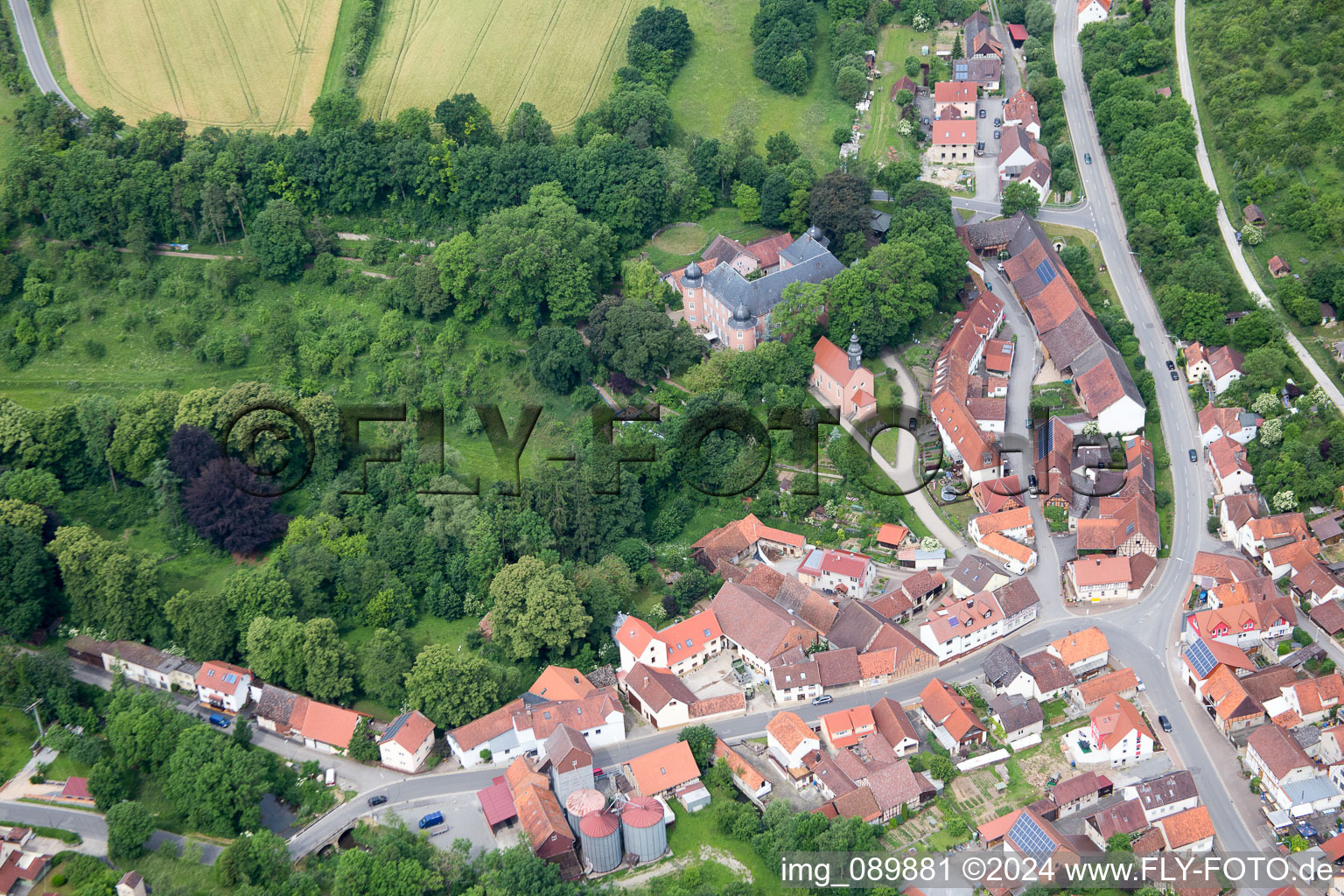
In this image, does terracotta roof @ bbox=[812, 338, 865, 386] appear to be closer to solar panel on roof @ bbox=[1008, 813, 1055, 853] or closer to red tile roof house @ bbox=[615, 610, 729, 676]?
red tile roof house @ bbox=[615, 610, 729, 676]

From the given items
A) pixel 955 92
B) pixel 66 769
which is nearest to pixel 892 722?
pixel 66 769

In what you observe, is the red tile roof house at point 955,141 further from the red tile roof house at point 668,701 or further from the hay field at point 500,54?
the red tile roof house at point 668,701

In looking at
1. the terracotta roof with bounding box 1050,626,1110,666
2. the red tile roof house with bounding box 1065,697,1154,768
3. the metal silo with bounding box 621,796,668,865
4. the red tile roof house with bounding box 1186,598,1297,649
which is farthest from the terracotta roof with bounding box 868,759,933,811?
the red tile roof house with bounding box 1186,598,1297,649

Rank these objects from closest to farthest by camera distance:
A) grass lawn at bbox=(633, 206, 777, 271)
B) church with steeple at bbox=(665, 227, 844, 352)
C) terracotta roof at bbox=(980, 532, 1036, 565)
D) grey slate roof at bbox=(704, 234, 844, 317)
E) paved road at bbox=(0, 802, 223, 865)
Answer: paved road at bbox=(0, 802, 223, 865)
terracotta roof at bbox=(980, 532, 1036, 565)
church with steeple at bbox=(665, 227, 844, 352)
grey slate roof at bbox=(704, 234, 844, 317)
grass lawn at bbox=(633, 206, 777, 271)

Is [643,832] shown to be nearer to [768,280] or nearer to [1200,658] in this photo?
[1200,658]

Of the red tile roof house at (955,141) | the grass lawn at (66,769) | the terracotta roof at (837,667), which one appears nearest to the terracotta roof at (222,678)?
the grass lawn at (66,769)

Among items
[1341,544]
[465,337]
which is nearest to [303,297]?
[465,337]

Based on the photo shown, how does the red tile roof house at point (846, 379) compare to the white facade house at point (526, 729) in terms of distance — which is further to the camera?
the red tile roof house at point (846, 379)
